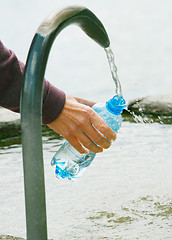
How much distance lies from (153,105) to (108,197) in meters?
4.04

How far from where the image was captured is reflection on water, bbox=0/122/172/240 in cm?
247

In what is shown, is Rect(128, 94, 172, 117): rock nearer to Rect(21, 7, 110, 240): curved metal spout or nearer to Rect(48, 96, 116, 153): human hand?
Rect(48, 96, 116, 153): human hand

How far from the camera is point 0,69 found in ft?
3.54

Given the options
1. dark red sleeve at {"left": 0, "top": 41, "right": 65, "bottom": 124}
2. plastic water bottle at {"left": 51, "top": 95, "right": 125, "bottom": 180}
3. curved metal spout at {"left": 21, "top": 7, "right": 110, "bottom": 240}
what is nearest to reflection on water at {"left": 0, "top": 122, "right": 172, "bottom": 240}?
plastic water bottle at {"left": 51, "top": 95, "right": 125, "bottom": 180}

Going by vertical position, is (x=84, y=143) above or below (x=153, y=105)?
above

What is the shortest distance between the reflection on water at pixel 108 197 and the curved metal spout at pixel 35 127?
1697mm

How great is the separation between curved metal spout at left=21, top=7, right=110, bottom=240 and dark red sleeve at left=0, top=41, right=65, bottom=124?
367 millimetres

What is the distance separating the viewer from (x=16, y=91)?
117 cm

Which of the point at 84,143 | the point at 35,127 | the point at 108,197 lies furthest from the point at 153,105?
the point at 35,127

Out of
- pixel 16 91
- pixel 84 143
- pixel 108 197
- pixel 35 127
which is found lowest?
pixel 108 197

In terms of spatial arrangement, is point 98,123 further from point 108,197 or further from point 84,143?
point 108,197

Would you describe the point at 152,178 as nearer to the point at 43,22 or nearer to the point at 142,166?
the point at 142,166

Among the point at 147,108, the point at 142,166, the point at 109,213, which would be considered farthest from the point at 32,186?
the point at 147,108

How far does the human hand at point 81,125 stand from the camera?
116cm
